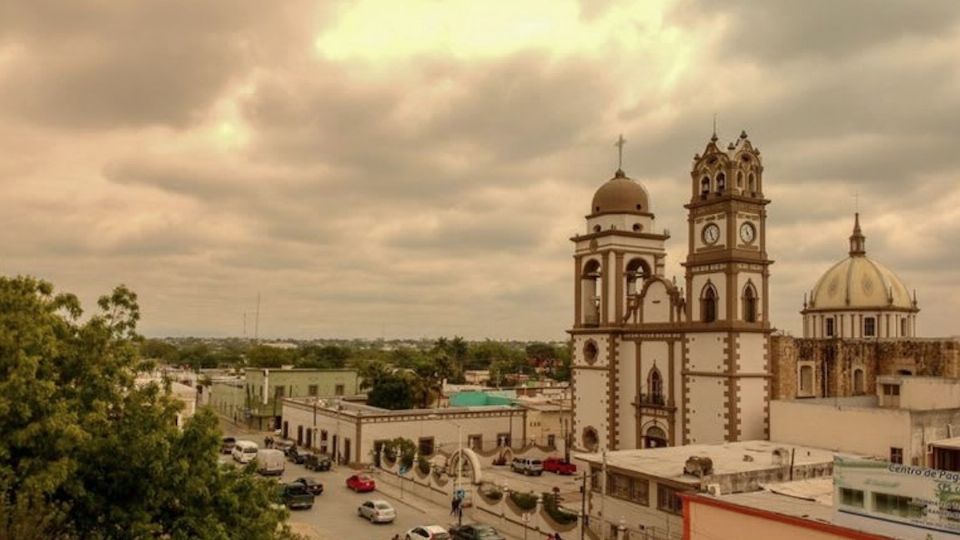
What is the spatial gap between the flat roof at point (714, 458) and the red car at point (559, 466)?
13.7 metres

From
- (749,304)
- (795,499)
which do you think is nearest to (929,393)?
(749,304)

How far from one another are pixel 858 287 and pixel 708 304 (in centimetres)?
2195

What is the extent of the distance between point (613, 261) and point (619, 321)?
3.42m

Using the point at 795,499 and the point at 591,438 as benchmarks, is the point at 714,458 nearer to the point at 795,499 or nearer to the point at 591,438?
the point at 795,499

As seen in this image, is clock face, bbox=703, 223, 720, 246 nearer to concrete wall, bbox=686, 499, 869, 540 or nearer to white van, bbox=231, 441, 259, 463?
concrete wall, bbox=686, 499, 869, 540

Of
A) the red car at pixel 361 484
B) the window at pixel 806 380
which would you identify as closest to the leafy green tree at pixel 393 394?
the red car at pixel 361 484

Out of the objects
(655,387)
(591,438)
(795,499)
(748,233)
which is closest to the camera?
(795,499)

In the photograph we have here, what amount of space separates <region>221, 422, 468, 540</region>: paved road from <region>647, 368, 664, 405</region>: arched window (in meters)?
12.4

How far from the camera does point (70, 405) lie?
58.1 ft

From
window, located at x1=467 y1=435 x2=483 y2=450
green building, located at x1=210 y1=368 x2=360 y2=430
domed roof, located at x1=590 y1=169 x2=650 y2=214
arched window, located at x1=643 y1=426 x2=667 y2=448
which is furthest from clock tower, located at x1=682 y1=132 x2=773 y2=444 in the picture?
green building, located at x1=210 y1=368 x2=360 y2=430

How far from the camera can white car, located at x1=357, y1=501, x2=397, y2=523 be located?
36.0 metres

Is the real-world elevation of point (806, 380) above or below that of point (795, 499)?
above

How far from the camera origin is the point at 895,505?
62.6ft

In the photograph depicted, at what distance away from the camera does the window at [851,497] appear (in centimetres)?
1964
